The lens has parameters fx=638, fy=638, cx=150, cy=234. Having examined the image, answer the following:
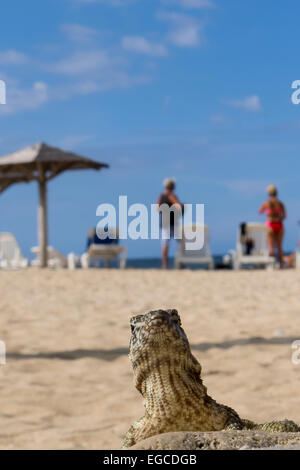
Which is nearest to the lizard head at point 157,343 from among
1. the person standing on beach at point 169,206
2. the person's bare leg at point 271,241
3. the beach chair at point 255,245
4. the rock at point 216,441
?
the rock at point 216,441

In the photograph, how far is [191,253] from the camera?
1939 cm

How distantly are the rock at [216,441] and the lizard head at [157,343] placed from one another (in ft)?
0.94

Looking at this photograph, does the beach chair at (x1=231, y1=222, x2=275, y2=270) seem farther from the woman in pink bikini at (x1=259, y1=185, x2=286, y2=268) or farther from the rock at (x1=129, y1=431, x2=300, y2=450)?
the rock at (x1=129, y1=431, x2=300, y2=450)

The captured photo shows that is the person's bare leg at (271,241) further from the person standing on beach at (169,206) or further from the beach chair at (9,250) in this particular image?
the beach chair at (9,250)

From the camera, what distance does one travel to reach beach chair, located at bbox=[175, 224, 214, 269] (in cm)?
1886

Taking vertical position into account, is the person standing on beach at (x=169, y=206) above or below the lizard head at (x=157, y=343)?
above

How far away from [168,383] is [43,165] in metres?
18.6

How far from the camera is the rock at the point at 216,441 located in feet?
4.19

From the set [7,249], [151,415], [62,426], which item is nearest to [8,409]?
[62,426]

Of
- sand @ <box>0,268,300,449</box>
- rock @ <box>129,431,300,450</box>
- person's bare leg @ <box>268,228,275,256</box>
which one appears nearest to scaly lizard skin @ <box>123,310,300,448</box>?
rock @ <box>129,431,300,450</box>

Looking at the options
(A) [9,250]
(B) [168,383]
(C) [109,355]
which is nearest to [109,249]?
(A) [9,250]

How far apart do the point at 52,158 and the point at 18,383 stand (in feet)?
45.8

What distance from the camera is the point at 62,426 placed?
14.1 ft
